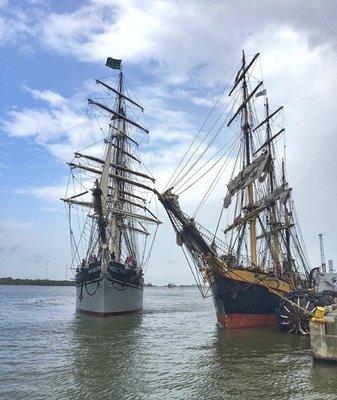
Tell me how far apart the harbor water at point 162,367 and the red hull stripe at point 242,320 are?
161 centimetres

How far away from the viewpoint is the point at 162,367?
14992 mm

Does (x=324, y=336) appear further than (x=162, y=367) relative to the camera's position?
No

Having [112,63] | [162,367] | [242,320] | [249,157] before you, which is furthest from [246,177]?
[112,63]

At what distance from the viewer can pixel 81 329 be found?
26703mm

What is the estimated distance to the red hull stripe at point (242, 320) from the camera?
83.3ft

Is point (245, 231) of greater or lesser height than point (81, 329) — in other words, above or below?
above

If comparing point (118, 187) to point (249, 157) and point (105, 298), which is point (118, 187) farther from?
point (249, 157)

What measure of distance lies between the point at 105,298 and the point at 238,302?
14.2 metres

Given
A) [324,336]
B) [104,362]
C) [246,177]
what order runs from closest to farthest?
[324,336]
[104,362]
[246,177]

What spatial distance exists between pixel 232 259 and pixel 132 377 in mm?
13925

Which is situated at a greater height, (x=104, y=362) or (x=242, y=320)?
(x=242, y=320)

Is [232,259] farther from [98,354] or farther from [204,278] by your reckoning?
[98,354]

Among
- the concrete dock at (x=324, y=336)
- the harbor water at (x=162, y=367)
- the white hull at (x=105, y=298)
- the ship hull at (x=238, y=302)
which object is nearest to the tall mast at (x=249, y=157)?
the ship hull at (x=238, y=302)

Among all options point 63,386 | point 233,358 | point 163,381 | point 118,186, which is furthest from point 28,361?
point 118,186
